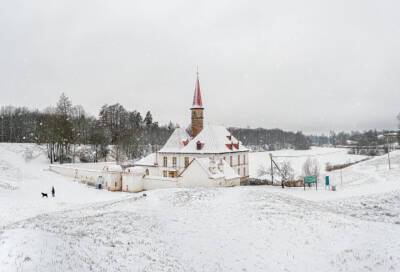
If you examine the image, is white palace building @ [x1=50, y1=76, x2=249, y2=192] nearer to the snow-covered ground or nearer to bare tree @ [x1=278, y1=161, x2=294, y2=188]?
bare tree @ [x1=278, y1=161, x2=294, y2=188]

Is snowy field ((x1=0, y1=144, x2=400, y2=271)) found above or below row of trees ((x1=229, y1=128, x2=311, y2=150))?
below

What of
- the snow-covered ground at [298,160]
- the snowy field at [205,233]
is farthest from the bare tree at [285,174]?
the snowy field at [205,233]

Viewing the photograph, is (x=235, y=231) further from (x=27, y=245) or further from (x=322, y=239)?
(x=27, y=245)

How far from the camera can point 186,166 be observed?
4128 centimetres

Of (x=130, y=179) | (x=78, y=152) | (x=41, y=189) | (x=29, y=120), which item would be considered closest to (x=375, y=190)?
(x=130, y=179)

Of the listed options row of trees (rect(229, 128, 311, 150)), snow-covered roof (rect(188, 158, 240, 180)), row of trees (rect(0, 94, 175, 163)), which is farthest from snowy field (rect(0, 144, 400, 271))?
row of trees (rect(229, 128, 311, 150))

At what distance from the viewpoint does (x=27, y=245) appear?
11.4 meters

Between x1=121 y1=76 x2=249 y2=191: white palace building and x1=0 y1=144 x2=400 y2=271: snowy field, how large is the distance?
5.57 m

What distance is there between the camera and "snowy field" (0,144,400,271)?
40.3 ft

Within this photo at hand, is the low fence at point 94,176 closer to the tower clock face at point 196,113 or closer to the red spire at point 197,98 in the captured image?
the tower clock face at point 196,113

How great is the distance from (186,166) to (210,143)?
5.12 metres

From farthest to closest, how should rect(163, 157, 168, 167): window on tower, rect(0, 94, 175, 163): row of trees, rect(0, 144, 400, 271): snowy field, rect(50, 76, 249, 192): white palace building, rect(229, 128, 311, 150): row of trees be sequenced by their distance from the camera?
rect(229, 128, 311, 150): row of trees, rect(0, 94, 175, 163): row of trees, rect(163, 157, 168, 167): window on tower, rect(50, 76, 249, 192): white palace building, rect(0, 144, 400, 271): snowy field

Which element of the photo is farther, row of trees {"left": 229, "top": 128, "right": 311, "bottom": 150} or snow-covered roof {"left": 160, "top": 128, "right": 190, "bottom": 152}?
row of trees {"left": 229, "top": 128, "right": 311, "bottom": 150}

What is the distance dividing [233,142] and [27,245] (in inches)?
1510
